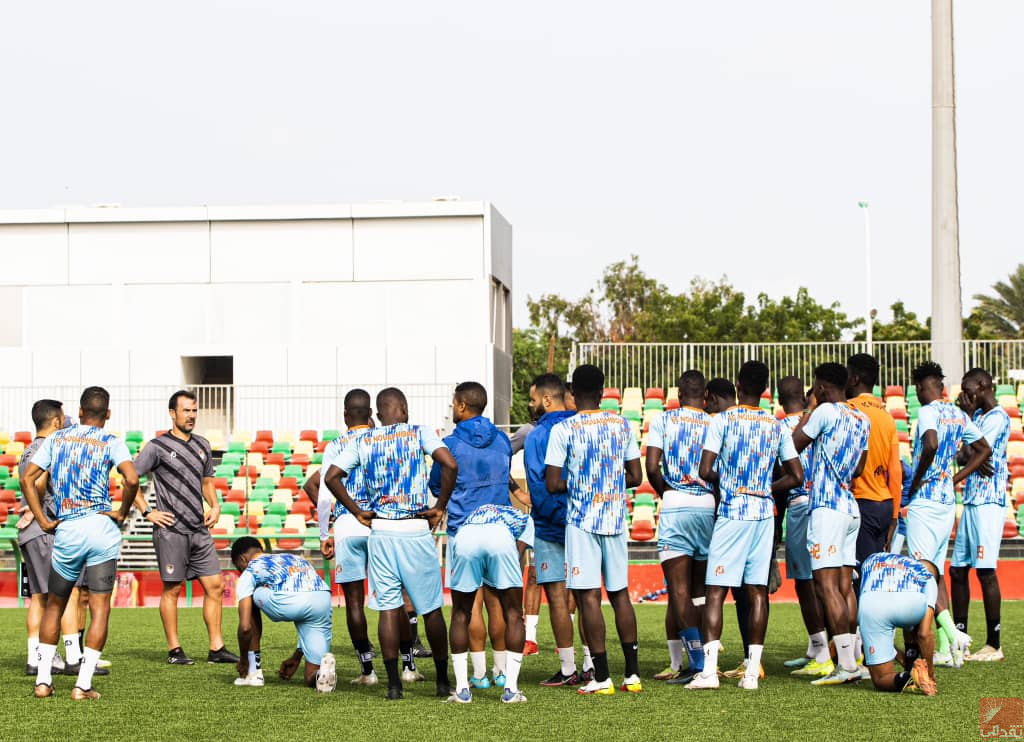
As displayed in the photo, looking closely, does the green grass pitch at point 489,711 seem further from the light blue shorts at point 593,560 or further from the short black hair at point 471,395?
the short black hair at point 471,395

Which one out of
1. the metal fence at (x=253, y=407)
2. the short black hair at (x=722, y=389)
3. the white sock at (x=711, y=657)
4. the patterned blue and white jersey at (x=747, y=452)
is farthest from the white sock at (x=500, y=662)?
the metal fence at (x=253, y=407)

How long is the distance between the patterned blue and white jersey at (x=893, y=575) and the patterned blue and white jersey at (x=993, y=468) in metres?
2.08

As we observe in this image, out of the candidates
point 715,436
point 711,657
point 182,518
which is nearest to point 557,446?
point 715,436

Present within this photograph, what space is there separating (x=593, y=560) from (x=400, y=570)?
4.01 feet

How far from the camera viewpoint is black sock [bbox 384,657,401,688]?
9.23 m

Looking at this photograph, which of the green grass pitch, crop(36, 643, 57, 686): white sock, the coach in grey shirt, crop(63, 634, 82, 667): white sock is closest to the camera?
the green grass pitch

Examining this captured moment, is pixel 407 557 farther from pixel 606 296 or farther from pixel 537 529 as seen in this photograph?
pixel 606 296

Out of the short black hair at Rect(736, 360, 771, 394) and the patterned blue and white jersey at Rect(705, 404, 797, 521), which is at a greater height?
the short black hair at Rect(736, 360, 771, 394)

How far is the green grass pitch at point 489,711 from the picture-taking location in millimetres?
7895

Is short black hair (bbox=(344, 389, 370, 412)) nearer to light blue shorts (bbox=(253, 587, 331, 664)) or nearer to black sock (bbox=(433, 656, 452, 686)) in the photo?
light blue shorts (bbox=(253, 587, 331, 664))

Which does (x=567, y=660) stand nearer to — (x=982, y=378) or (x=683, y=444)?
(x=683, y=444)

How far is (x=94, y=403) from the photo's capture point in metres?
9.55

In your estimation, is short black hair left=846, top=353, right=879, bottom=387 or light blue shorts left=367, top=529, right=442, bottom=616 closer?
light blue shorts left=367, top=529, right=442, bottom=616

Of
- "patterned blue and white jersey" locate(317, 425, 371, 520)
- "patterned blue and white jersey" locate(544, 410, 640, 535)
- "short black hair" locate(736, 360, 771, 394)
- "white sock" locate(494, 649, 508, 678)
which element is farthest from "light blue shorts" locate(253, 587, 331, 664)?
"short black hair" locate(736, 360, 771, 394)
